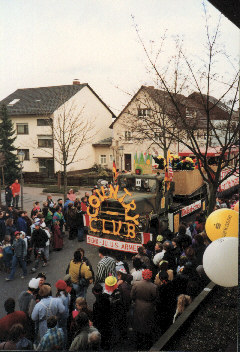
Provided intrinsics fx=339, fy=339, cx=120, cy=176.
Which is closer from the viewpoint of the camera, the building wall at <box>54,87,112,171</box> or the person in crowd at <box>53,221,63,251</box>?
the person in crowd at <box>53,221,63,251</box>

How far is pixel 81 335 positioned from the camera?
428 centimetres

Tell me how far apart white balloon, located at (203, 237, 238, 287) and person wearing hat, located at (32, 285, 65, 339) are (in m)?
2.56

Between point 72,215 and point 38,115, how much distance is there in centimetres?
2277

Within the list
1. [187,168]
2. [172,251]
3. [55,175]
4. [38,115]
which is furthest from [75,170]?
[172,251]

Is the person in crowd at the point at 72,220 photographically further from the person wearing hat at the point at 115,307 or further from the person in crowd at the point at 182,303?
the person in crowd at the point at 182,303

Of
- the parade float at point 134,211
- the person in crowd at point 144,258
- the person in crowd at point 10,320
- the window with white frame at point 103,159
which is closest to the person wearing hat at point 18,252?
the parade float at point 134,211

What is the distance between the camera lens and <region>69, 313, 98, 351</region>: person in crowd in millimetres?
4227

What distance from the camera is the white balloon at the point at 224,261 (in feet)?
11.4

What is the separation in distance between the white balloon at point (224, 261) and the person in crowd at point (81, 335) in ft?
5.71

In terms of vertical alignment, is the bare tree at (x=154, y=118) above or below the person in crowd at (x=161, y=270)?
above

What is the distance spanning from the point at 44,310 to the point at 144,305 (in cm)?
151

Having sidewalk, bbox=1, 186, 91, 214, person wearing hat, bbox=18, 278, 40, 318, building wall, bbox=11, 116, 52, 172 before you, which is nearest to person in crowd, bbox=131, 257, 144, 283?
person wearing hat, bbox=18, 278, 40, 318

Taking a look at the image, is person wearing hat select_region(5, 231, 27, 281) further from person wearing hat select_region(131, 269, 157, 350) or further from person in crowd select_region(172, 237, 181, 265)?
person wearing hat select_region(131, 269, 157, 350)

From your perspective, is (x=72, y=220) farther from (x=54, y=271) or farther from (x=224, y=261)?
(x=224, y=261)
